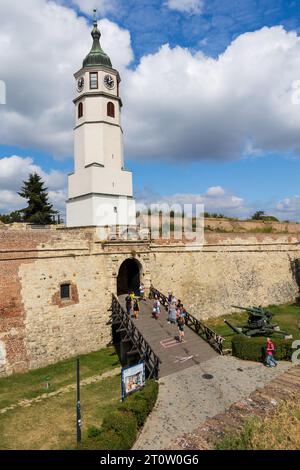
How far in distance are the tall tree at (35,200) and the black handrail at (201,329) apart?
2055cm

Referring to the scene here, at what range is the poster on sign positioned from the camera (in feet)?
40.5

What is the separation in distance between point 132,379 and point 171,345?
4675mm

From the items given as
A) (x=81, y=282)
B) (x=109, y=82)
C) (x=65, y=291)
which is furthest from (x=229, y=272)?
(x=109, y=82)

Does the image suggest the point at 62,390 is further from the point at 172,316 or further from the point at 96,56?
the point at 96,56

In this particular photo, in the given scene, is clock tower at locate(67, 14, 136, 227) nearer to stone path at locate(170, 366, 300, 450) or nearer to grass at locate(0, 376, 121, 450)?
grass at locate(0, 376, 121, 450)

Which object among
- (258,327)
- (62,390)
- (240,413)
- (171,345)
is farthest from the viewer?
(258,327)


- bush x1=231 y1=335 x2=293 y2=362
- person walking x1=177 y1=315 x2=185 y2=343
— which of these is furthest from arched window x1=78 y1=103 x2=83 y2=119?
bush x1=231 y1=335 x2=293 y2=362

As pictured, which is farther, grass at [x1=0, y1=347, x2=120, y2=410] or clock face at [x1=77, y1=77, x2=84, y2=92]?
clock face at [x1=77, y1=77, x2=84, y2=92]

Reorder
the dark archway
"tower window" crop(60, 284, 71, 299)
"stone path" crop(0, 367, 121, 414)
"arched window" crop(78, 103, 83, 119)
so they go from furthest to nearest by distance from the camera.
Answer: "arched window" crop(78, 103, 83, 119)
the dark archway
"tower window" crop(60, 284, 71, 299)
"stone path" crop(0, 367, 121, 414)

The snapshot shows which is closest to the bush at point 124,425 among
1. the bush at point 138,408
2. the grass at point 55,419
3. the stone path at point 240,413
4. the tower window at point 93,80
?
the bush at point 138,408

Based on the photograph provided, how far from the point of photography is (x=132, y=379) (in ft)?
41.8

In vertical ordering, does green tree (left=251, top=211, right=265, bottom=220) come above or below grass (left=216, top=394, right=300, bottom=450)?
above

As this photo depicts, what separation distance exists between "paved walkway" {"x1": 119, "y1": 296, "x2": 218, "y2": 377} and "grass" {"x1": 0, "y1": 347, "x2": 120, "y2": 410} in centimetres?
256
